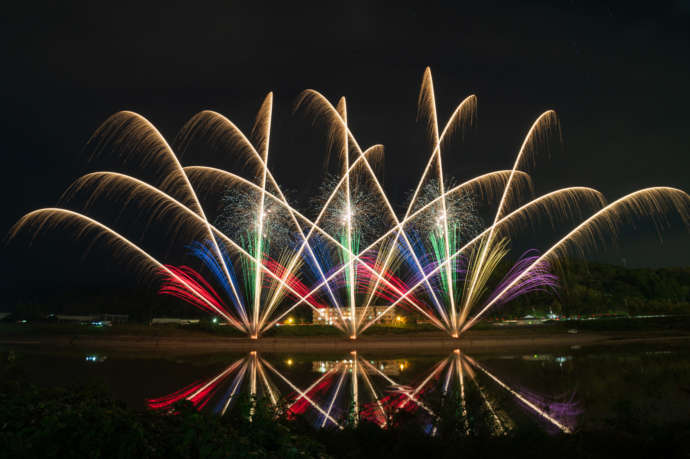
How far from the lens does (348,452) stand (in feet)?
20.2

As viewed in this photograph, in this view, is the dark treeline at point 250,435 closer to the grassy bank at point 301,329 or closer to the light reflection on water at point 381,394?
the light reflection on water at point 381,394

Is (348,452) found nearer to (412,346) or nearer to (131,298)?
(412,346)

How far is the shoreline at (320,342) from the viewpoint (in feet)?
109

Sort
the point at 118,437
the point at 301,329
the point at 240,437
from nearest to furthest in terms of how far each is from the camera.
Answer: the point at 118,437 < the point at 240,437 < the point at 301,329

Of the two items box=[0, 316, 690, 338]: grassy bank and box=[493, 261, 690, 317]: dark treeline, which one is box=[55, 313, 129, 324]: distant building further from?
box=[493, 261, 690, 317]: dark treeline

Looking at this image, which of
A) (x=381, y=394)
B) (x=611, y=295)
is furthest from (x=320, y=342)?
(x=611, y=295)

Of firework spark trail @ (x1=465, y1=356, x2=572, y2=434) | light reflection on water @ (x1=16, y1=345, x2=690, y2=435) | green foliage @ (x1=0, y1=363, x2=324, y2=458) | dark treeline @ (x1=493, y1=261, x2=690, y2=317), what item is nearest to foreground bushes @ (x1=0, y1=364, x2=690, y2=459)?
green foliage @ (x1=0, y1=363, x2=324, y2=458)

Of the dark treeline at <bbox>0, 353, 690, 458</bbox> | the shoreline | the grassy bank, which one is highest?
the dark treeline at <bbox>0, 353, 690, 458</bbox>

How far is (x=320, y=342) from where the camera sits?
113 ft

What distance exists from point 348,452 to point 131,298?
354 ft

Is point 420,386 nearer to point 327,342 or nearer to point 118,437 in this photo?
point 118,437

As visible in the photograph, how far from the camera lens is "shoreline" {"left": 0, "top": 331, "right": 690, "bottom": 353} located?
109 feet

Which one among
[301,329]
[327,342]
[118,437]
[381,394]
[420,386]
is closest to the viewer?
[118,437]

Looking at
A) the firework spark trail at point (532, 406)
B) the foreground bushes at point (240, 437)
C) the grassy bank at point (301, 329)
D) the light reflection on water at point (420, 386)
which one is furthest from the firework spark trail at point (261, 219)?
the foreground bushes at point (240, 437)
